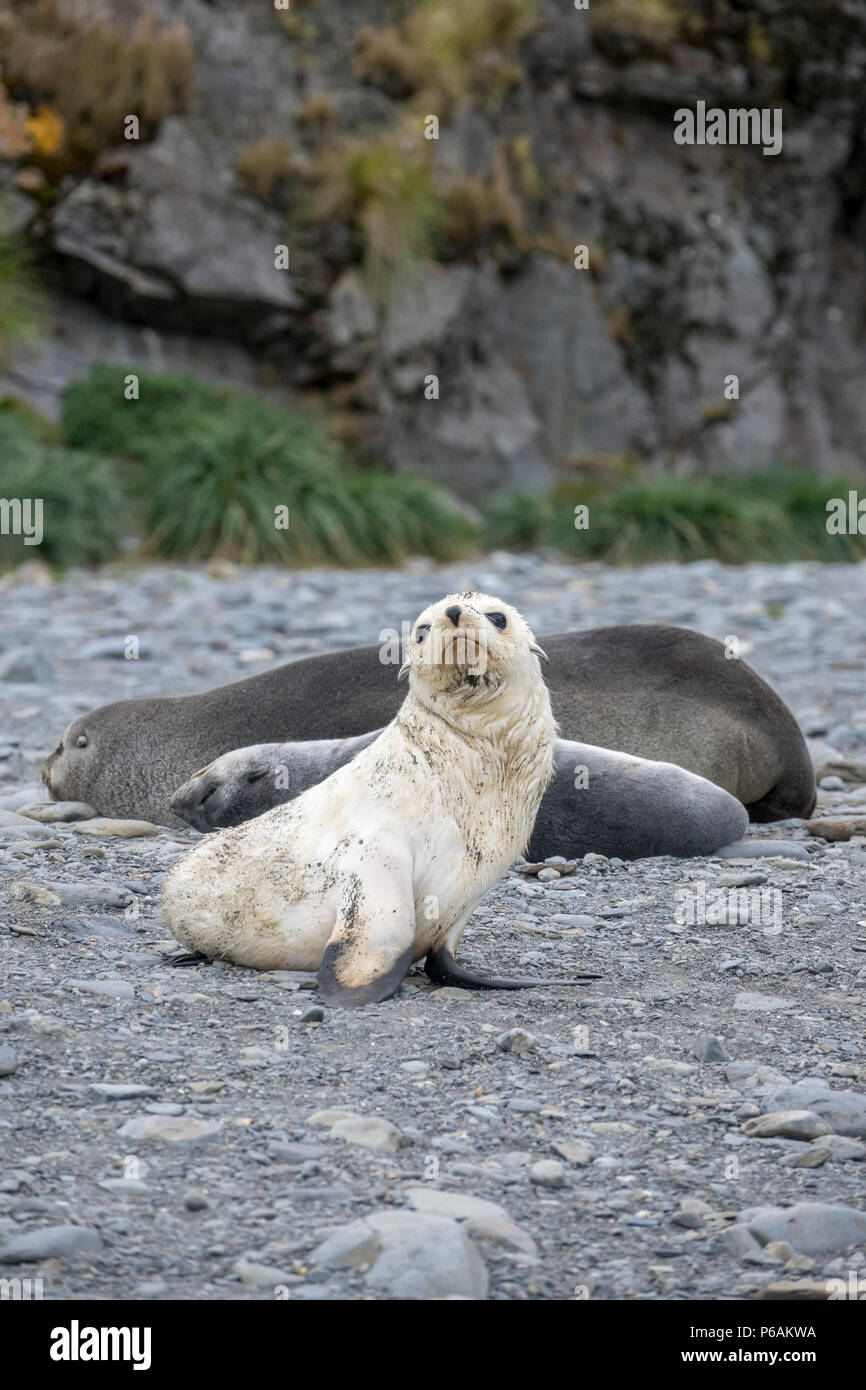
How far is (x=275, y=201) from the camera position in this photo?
1742 cm

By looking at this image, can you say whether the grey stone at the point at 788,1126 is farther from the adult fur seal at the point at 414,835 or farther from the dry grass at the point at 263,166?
the dry grass at the point at 263,166

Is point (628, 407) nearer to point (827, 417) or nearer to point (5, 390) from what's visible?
point (827, 417)

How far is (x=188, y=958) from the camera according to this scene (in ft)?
11.9

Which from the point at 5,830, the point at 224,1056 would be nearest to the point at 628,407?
the point at 5,830

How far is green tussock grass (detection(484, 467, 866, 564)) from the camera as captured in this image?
51.6 ft

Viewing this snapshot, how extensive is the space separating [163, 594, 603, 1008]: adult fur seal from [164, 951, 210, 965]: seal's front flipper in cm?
3

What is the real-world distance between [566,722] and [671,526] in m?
10.7

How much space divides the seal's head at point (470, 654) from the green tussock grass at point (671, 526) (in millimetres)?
12090

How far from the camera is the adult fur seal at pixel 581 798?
4.85m

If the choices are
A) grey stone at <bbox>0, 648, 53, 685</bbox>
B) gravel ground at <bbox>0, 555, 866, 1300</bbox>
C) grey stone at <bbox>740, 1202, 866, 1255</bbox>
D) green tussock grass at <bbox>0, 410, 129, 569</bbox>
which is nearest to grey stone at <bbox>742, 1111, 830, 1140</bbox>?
gravel ground at <bbox>0, 555, 866, 1300</bbox>

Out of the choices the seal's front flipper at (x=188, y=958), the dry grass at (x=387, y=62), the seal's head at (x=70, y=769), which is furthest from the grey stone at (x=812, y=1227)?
the dry grass at (x=387, y=62)

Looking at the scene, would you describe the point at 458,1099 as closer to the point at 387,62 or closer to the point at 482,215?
the point at 482,215

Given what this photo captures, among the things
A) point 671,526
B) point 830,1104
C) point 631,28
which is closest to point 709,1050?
point 830,1104

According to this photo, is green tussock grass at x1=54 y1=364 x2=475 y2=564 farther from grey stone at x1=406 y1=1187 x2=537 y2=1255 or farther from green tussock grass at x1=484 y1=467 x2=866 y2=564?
grey stone at x1=406 y1=1187 x2=537 y2=1255
